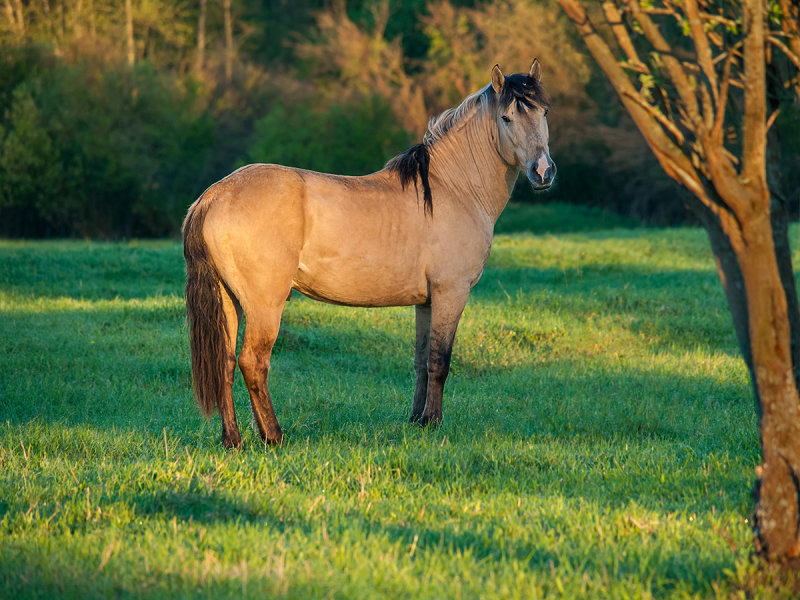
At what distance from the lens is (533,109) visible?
639 centimetres

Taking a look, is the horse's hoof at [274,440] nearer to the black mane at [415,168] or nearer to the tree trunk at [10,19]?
the black mane at [415,168]

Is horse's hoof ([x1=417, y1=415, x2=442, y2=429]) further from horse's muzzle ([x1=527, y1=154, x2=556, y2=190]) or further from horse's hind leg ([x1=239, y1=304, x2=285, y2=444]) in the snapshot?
horse's muzzle ([x1=527, y1=154, x2=556, y2=190])

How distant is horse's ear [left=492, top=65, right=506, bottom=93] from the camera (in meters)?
6.32

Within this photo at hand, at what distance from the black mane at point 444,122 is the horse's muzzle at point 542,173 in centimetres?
44

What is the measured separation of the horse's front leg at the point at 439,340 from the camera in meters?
6.51

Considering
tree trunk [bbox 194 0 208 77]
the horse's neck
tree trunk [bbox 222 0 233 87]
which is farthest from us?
tree trunk [bbox 194 0 208 77]

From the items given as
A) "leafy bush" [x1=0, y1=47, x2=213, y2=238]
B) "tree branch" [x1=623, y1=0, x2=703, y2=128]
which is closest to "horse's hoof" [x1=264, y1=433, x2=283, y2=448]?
"tree branch" [x1=623, y1=0, x2=703, y2=128]

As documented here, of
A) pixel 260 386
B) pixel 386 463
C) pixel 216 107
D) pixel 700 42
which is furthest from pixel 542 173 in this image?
pixel 216 107

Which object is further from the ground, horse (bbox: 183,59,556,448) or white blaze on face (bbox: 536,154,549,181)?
white blaze on face (bbox: 536,154,549,181)

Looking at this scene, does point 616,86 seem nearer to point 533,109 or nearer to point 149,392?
point 533,109

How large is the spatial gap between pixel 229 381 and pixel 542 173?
104 inches

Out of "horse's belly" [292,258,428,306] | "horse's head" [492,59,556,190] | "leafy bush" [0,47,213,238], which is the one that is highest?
"horse's head" [492,59,556,190]

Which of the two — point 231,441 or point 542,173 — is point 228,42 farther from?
point 231,441

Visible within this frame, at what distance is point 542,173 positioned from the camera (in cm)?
619
